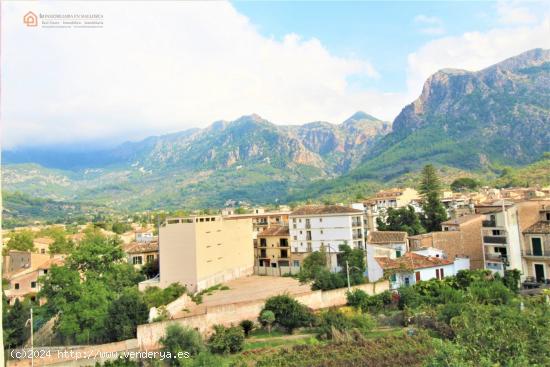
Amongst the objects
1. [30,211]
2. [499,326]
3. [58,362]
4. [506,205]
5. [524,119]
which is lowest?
[58,362]

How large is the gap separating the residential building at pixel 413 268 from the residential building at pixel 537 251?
3.43 m

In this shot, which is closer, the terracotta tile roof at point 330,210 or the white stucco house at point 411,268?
the white stucco house at point 411,268

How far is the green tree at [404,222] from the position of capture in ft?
131

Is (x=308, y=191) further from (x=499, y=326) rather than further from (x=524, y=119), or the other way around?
(x=499, y=326)

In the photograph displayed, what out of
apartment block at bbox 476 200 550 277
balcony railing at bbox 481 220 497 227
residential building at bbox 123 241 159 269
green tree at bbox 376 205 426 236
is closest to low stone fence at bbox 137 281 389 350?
apartment block at bbox 476 200 550 277

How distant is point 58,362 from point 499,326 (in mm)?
17088

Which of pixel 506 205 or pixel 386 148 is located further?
pixel 386 148

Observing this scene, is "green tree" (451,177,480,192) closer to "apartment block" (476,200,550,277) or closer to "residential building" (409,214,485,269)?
"residential building" (409,214,485,269)

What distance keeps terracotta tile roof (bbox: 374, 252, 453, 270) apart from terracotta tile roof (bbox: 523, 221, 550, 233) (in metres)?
5.03

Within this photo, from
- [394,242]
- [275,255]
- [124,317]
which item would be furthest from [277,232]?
[124,317]

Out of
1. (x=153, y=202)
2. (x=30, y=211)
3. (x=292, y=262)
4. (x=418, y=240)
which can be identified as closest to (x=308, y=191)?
(x=153, y=202)

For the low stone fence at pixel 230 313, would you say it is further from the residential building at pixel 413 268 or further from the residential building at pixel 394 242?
the residential building at pixel 394 242

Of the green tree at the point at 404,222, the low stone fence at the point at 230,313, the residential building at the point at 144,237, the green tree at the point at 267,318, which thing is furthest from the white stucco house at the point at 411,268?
the residential building at the point at 144,237

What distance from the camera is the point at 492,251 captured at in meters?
27.1
